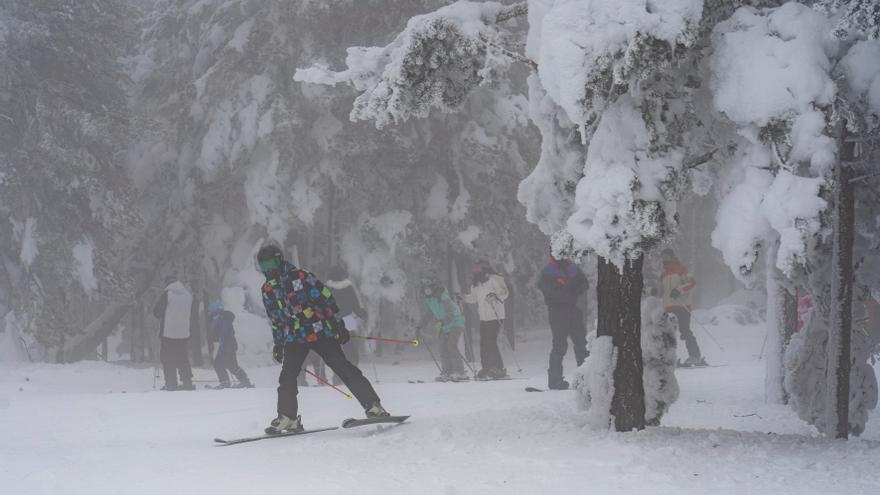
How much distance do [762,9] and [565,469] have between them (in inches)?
153

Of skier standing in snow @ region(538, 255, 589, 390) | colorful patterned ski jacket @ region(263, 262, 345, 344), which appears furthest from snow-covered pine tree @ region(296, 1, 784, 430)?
skier standing in snow @ region(538, 255, 589, 390)

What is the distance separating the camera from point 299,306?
8.55 meters

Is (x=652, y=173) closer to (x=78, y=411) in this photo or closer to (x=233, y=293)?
(x=78, y=411)

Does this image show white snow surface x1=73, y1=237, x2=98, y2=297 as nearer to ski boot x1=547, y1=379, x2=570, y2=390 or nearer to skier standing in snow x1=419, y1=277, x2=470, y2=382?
skier standing in snow x1=419, y1=277, x2=470, y2=382

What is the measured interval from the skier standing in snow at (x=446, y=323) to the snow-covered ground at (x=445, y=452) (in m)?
4.64

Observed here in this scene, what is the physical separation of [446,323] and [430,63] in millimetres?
9005

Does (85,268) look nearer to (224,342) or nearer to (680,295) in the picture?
(224,342)

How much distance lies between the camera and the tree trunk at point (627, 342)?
7734 millimetres

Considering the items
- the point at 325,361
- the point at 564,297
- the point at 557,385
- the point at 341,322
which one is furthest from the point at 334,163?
A: the point at 325,361

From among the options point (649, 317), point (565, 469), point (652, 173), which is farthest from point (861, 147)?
point (565, 469)

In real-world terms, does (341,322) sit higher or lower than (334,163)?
lower

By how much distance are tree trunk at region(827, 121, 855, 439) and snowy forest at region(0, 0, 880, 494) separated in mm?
24

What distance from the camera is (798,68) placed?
676 cm

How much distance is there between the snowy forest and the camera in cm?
681
